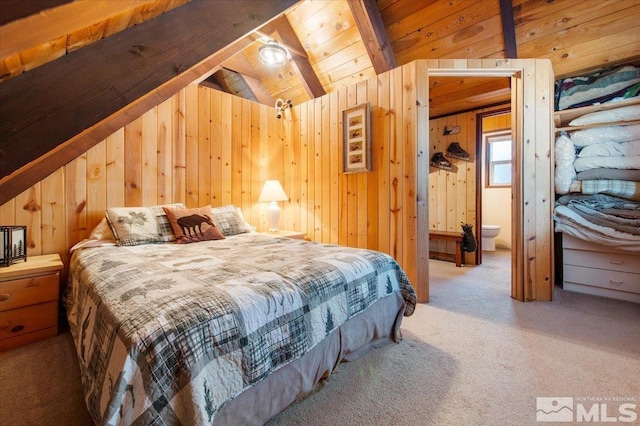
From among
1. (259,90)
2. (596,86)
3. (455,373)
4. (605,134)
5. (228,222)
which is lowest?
(455,373)

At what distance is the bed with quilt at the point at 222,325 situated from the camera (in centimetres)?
79

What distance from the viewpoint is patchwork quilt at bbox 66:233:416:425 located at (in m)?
0.78

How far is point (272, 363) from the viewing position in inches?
41.3

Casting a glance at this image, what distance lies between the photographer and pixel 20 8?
0.42 m

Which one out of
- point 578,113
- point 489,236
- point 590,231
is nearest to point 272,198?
point 590,231

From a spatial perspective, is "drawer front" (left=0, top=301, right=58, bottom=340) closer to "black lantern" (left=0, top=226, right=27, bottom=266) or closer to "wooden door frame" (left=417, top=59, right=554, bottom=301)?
"black lantern" (left=0, top=226, right=27, bottom=266)

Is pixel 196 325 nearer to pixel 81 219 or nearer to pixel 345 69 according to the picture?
pixel 81 219

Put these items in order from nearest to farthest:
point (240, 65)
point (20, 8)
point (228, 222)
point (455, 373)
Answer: point (20, 8) → point (455, 373) → point (228, 222) → point (240, 65)

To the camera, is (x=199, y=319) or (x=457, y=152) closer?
(x=199, y=319)

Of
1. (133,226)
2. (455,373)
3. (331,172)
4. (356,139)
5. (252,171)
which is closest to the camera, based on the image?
(455,373)

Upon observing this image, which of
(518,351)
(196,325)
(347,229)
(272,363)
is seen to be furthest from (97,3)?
(347,229)

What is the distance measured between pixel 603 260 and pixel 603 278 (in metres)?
0.16

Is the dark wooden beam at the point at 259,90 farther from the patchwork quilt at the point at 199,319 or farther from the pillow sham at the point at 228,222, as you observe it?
the patchwork quilt at the point at 199,319

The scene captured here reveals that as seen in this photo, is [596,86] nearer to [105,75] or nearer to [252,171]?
[252,171]
